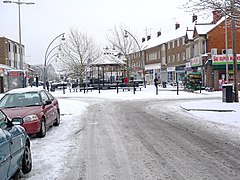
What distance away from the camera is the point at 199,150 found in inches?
329

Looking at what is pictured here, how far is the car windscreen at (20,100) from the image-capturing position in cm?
1119

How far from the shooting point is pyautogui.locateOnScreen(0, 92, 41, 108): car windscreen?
11.2 metres

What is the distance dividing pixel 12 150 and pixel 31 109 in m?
5.31

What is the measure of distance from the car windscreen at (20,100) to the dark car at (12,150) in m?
4.70

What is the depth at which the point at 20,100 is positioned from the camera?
37.4 feet

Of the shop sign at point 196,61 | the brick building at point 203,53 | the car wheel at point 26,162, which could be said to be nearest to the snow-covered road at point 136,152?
the car wheel at point 26,162

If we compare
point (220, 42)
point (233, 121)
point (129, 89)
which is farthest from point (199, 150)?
point (220, 42)

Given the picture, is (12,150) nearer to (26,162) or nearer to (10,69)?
(26,162)

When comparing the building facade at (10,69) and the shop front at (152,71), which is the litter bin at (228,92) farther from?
the shop front at (152,71)

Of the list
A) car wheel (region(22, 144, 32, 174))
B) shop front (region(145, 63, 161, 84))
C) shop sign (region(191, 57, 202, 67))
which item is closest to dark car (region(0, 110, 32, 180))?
car wheel (region(22, 144, 32, 174))

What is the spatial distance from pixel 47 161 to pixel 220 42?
3800 cm

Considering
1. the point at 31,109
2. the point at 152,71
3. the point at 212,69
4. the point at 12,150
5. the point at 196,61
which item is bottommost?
the point at 12,150

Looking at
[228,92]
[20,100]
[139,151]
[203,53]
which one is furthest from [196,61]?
[139,151]

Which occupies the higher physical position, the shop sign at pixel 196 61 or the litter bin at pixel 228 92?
the shop sign at pixel 196 61
